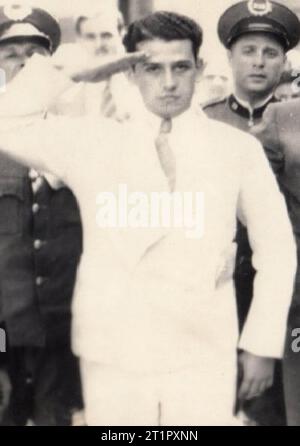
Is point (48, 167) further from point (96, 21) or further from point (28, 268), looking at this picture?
point (96, 21)

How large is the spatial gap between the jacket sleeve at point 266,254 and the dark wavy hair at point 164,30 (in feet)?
1.46

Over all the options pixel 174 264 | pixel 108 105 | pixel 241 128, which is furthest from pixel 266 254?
pixel 108 105

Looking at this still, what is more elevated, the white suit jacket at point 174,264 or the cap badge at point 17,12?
the cap badge at point 17,12

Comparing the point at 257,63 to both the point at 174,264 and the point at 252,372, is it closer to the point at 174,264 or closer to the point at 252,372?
the point at 174,264

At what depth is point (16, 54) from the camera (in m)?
A: 2.69

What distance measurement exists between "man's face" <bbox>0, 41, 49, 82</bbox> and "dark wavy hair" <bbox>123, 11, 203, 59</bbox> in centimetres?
30

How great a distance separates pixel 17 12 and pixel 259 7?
850 millimetres

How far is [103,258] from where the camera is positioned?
105 inches

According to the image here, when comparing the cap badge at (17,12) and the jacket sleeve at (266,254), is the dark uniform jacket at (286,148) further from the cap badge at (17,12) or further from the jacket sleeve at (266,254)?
the cap badge at (17,12)

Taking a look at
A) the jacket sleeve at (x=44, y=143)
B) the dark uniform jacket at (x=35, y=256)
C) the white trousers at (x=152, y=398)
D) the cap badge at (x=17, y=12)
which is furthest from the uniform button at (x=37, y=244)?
the cap badge at (x=17, y=12)

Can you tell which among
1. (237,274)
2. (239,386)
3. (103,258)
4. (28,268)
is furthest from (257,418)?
(28,268)

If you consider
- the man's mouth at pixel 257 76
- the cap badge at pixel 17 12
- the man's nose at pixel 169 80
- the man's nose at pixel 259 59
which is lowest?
the man's nose at pixel 169 80

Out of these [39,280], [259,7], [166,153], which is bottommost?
[39,280]

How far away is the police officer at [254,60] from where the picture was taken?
2.75 m
